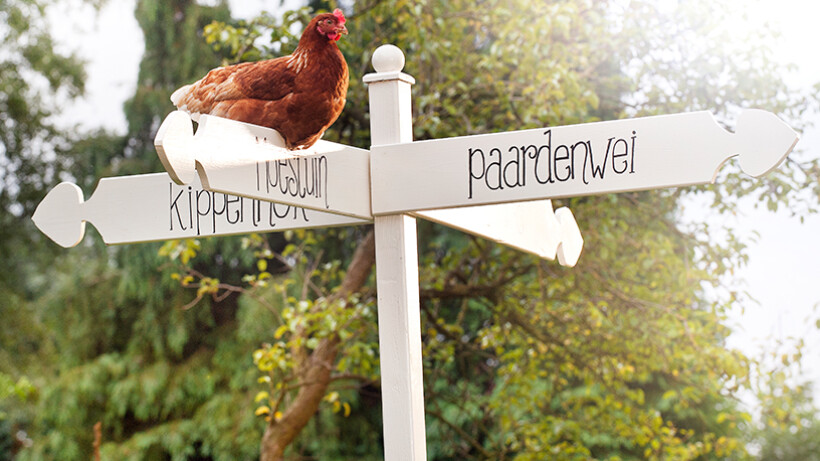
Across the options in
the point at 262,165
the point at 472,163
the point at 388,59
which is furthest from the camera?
the point at 388,59

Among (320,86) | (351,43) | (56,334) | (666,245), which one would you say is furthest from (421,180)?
(56,334)

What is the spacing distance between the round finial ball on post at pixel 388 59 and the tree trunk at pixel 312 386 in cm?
167

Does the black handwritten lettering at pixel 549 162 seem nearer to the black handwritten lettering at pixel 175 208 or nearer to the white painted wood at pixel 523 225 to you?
the white painted wood at pixel 523 225

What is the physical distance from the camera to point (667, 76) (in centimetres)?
260

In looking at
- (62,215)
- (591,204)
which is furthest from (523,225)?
(591,204)

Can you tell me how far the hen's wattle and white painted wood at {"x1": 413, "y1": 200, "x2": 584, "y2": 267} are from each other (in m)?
0.19

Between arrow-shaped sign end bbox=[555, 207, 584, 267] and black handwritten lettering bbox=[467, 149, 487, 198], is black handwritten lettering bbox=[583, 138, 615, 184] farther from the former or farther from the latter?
arrow-shaped sign end bbox=[555, 207, 584, 267]

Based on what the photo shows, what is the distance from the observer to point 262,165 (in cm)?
96

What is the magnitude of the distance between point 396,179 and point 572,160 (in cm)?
21

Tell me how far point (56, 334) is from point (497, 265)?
7.76 ft

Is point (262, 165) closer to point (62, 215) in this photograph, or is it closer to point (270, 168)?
point (270, 168)

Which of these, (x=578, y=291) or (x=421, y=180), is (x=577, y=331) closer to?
(x=578, y=291)

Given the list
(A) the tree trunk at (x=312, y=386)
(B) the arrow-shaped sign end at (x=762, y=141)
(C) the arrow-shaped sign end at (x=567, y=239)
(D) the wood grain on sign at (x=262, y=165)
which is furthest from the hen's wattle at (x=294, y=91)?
(A) the tree trunk at (x=312, y=386)

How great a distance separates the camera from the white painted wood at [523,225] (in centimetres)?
121
